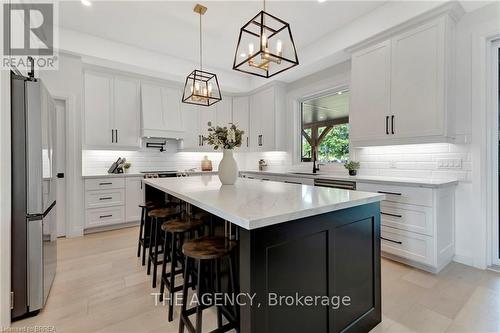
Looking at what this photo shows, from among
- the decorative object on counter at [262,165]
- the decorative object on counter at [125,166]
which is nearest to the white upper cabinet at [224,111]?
the decorative object on counter at [262,165]

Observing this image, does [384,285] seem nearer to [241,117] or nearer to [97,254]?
[97,254]

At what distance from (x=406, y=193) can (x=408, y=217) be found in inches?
10.3

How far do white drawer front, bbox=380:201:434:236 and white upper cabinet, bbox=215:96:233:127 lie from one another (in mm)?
3846

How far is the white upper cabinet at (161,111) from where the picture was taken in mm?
4527

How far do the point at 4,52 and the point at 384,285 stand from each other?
3.72m

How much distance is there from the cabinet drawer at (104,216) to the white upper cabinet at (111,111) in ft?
3.58

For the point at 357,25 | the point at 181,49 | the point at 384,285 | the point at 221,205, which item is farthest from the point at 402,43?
the point at 181,49

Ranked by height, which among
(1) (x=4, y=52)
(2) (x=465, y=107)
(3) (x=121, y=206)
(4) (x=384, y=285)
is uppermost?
(1) (x=4, y=52)

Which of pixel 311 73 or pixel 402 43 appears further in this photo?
pixel 311 73

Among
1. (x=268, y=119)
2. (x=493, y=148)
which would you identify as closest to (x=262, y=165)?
(x=268, y=119)

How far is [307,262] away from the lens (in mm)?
1334

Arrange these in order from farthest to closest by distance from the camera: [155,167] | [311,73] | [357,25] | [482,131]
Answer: [155,167], [311,73], [357,25], [482,131]

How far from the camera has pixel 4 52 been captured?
1818 mm

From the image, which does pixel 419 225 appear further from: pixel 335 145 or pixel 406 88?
pixel 335 145
